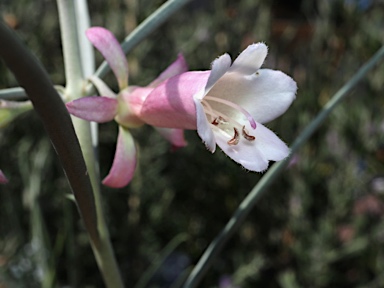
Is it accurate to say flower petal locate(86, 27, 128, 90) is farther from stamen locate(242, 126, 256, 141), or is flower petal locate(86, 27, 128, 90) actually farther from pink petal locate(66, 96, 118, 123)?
stamen locate(242, 126, 256, 141)

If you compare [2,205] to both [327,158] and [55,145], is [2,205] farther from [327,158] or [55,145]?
[55,145]

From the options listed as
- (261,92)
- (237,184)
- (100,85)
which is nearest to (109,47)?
(100,85)

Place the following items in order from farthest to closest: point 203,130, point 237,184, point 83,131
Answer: point 237,184, point 83,131, point 203,130

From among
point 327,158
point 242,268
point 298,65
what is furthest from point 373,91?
point 242,268

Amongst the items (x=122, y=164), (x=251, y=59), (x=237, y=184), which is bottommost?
(x=237, y=184)

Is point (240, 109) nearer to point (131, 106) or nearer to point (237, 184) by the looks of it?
point (131, 106)

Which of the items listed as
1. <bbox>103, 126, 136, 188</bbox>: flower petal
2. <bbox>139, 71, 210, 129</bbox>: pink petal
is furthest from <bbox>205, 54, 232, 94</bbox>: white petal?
<bbox>103, 126, 136, 188</bbox>: flower petal

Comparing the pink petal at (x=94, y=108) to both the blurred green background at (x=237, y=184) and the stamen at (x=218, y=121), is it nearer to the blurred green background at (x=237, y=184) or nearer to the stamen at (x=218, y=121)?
the stamen at (x=218, y=121)
